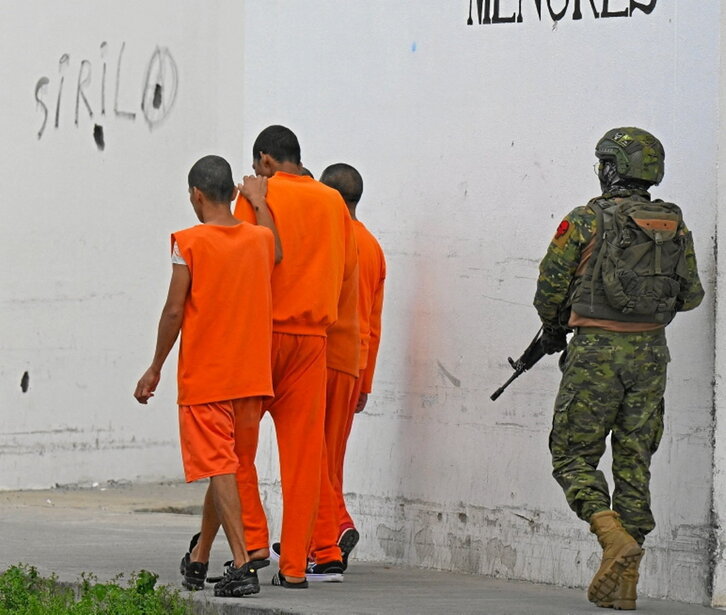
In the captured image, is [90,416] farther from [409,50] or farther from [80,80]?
[409,50]

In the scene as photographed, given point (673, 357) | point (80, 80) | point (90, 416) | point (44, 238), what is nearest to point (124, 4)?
point (80, 80)

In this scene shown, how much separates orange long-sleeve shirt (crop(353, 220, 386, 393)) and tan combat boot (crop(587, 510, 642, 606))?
1940 mm

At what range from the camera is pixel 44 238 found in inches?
475

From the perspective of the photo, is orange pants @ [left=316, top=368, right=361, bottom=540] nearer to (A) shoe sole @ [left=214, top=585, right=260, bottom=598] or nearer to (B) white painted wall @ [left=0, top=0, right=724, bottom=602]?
(B) white painted wall @ [left=0, top=0, right=724, bottom=602]

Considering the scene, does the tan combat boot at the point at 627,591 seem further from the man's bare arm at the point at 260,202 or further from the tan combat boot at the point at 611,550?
the man's bare arm at the point at 260,202

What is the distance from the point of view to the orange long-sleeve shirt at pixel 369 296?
330 inches

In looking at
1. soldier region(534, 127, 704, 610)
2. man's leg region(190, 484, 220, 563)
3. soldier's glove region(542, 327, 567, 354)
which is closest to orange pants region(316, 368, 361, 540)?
man's leg region(190, 484, 220, 563)

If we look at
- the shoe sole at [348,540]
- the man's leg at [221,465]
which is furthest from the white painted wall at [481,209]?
the man's leg at [221,465]

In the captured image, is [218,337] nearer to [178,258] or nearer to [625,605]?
[178,258]

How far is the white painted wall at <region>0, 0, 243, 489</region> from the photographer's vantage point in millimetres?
11953

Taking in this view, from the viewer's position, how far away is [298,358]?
7566 millimetres

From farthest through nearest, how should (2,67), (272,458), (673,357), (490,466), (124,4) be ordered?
(124,4) < (2,67) < (272,458) < (490,466) < (673,357)

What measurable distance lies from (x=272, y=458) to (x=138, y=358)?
3.59m

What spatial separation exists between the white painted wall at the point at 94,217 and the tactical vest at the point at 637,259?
5.95m
